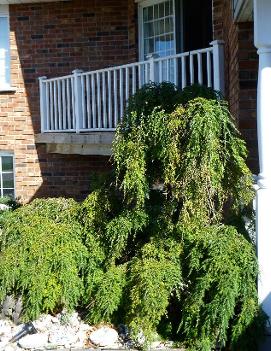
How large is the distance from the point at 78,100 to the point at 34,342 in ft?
18.1

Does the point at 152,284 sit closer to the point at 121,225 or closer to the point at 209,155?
the point at 121,225

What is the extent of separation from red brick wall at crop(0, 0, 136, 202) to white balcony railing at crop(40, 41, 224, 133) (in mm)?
626

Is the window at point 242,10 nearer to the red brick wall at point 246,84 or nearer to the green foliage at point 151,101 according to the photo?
the red brick wall at point 246,84

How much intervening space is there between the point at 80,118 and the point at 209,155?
5.26 meters

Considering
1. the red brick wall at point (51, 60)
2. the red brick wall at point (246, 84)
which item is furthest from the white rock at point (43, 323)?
the red brick wall at point (51, 60)

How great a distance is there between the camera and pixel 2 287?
741cm

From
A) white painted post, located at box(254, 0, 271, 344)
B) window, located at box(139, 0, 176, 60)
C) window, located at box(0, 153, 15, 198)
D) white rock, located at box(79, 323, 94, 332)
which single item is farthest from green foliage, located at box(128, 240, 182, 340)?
window, located at box(0, 153, 15, 198)

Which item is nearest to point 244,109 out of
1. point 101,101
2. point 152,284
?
point 152,284

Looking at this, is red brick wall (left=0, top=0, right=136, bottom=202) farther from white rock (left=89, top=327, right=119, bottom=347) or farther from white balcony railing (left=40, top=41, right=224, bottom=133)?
white rock (left=89, top=327, right=119, bottom=347)

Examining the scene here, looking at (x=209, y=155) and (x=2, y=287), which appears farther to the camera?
(x=2, y=287)

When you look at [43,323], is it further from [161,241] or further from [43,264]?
[161,241]

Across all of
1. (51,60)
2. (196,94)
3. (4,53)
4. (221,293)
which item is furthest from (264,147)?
(4,53)

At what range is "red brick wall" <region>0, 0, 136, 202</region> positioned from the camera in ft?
43.4

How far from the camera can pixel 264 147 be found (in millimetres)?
6613
